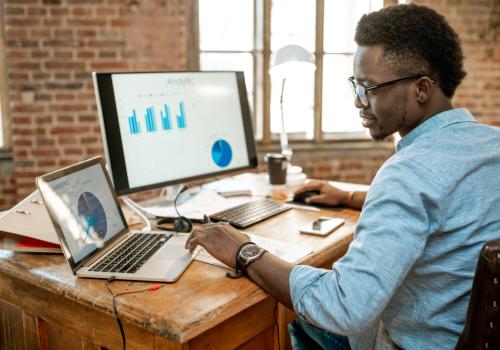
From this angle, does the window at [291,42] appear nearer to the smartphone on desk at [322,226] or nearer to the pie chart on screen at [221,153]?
the pie chart on screen at [221,153]

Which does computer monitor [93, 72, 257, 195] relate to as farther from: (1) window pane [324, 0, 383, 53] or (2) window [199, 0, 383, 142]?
(1) window pane [324, 0, 383, 53]

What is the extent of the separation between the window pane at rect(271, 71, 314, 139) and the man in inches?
109

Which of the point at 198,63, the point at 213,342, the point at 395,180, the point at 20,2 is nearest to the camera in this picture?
the point at 395,180

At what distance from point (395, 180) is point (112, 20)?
2.85 m

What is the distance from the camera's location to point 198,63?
12.1 feet

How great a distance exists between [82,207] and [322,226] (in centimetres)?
74

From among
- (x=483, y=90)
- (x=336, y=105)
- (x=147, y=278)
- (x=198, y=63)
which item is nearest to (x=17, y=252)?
(x=147, y=278)

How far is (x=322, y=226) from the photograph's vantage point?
5.24 ft

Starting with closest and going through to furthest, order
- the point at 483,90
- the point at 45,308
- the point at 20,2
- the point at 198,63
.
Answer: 1. the point at 45,308
2. the point at 20,2
3. the point at 198,63
4. the point at 483,90

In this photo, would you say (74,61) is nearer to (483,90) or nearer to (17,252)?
(17,252)

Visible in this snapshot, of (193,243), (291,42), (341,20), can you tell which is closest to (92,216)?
(193,243)

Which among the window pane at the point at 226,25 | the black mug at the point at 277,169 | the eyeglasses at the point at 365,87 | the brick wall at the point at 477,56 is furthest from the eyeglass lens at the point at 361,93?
the brick wall at the point at 477,56

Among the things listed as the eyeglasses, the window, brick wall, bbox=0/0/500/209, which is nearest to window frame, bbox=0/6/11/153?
brick wall, bbox=0/0/500/209

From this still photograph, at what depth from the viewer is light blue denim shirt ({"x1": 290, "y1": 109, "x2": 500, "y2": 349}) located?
91 centimetres
